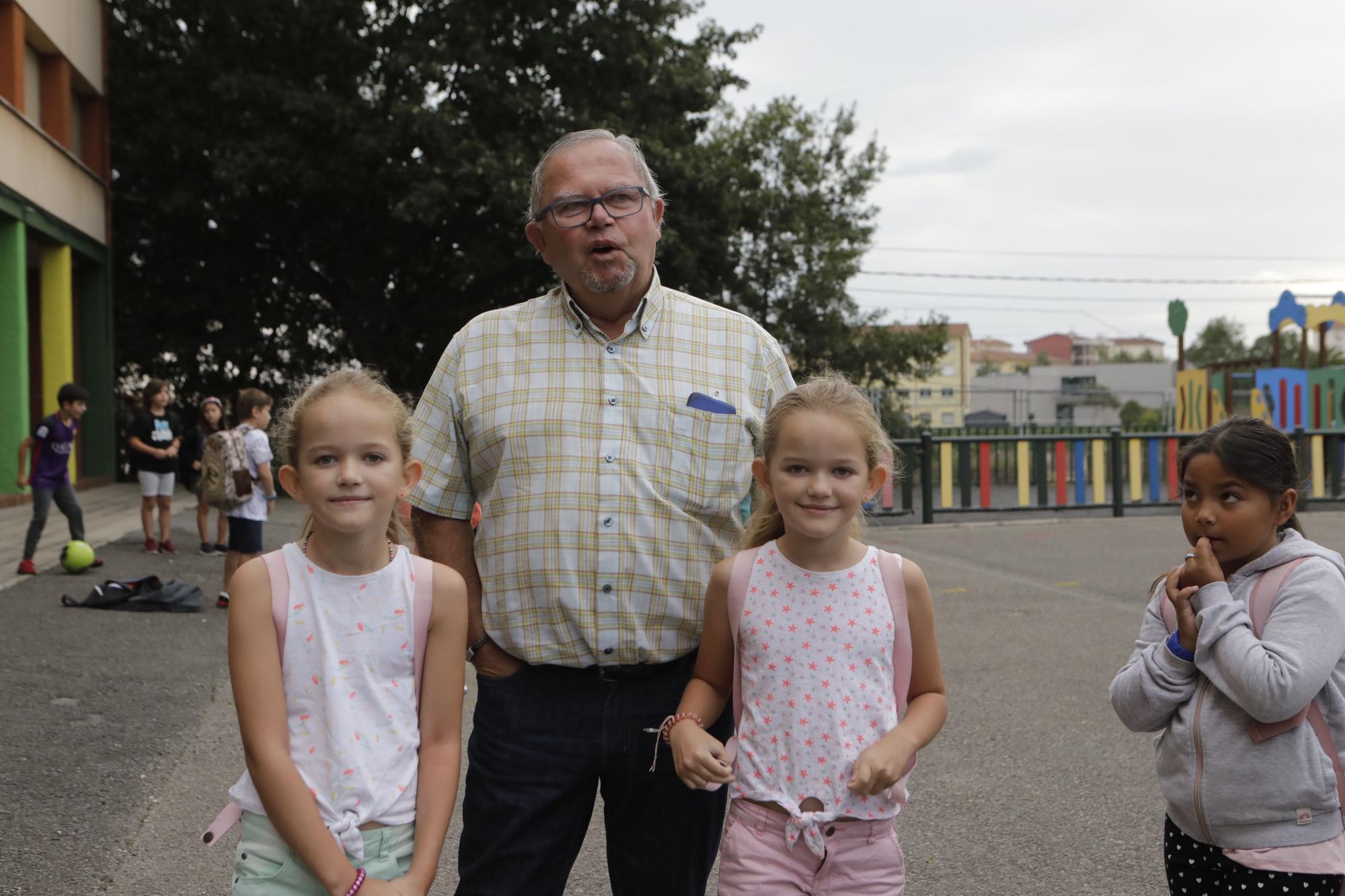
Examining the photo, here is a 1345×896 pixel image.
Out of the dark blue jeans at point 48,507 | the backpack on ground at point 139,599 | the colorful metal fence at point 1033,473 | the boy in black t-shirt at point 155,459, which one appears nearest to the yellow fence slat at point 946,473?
the colorful metal fence at point 1033,473

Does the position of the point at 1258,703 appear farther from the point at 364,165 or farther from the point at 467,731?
the point at 364,165

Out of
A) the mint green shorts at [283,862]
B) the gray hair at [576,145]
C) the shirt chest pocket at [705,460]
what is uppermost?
the gray hair at [576,145]

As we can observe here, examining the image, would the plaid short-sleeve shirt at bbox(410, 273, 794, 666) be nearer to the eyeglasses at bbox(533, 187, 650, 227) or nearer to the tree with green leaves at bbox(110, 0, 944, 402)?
the eyeglasses at bbox(533, 187, 650, 227)

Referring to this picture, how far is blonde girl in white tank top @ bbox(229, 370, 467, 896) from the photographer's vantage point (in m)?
2.25

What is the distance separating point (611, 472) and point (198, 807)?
291 centimetres

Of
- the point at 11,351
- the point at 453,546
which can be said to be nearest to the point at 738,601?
the point at 453,546

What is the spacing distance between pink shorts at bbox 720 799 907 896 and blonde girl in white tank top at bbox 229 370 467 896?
0.56 metres

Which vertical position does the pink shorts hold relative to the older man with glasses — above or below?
Result: below

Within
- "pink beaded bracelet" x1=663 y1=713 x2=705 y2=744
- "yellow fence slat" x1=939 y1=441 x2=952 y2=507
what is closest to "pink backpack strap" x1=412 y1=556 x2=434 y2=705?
"pink beaded bracelet" x1=663 y1=713 x2=705 y2=744

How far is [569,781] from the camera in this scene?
2.74 metres

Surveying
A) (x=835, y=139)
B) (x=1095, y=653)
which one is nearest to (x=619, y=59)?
(x=835, y=139)

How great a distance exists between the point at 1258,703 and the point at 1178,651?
0.60 feet

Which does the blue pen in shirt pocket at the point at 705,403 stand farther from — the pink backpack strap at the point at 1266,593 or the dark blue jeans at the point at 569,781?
the pink backpack strap at the point at 1266,593

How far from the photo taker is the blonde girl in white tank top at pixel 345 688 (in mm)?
2248
